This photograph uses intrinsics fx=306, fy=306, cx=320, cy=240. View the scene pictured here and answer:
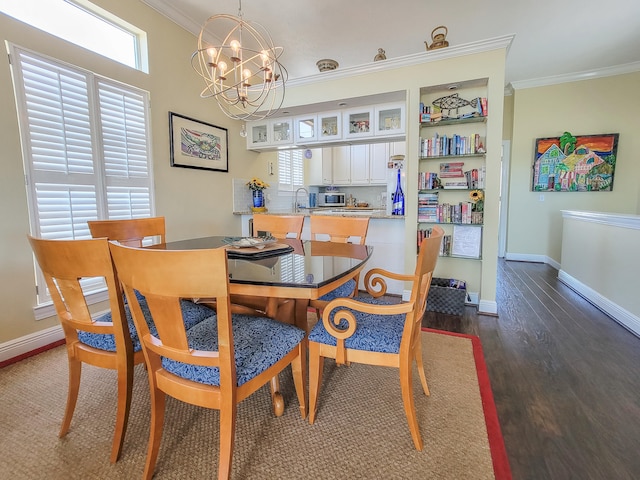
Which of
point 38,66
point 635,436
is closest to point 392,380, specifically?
point 635,436

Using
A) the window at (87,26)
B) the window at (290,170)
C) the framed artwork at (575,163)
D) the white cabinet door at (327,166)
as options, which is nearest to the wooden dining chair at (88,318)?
the window at (87,26)

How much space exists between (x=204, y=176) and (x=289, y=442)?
111 inches

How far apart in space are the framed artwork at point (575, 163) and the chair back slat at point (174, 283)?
18.0 feet

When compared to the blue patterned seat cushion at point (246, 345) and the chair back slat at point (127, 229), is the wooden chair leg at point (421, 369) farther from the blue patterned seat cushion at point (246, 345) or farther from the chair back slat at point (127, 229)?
the chair back slat at point (127, 229)

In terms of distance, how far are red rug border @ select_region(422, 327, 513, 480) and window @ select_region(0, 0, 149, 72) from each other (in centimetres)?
354

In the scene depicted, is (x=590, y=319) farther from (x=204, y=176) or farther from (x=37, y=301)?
(x=37, y=301)

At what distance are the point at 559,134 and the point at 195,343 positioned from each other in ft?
18.8

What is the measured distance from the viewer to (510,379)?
71.8 inches

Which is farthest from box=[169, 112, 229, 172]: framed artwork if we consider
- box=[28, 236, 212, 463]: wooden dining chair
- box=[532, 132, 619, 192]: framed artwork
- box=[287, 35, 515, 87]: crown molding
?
box=[532, 132, 619, 192]: framed artwork

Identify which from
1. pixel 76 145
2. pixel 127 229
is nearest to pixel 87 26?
pixel 76 145

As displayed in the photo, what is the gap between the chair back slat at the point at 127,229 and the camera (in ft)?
6.16

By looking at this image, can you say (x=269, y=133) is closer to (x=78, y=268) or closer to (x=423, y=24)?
(x=423, y=24)

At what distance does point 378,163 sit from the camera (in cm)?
571

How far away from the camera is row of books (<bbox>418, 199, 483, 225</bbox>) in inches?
114
